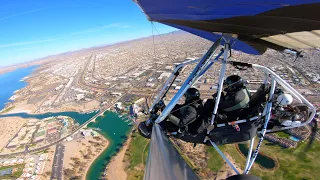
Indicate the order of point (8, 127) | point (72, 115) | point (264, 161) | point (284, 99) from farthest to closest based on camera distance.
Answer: point (72, 115)
point (8, 127)
point (264, 161)
point (284, 99)

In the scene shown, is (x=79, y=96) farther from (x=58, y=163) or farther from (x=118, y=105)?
(x=58, y=163)

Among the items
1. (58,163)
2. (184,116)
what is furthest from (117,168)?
(184,116)

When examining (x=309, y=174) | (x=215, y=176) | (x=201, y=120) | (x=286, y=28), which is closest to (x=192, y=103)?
(x=201, y=120)

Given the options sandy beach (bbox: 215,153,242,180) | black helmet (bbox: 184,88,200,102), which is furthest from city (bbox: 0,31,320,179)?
black helmet (bbox: 184,88,200,102)

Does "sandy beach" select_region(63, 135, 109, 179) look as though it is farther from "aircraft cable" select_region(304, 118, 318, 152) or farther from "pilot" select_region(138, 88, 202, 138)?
"aircraft cable" select_region(304, 118, 318, 152)

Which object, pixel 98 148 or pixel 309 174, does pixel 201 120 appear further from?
pixel 98 148

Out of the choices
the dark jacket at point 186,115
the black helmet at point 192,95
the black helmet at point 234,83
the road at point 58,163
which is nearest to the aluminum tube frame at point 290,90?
the black helmet at point 234,83
